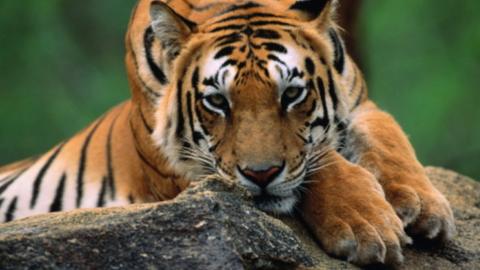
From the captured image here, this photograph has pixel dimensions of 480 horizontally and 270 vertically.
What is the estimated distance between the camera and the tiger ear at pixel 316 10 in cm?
390

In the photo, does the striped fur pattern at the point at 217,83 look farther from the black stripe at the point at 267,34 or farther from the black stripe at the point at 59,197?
the black stripe at the point at 59,197

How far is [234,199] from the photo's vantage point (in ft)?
9.55

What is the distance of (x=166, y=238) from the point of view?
9.02 feet

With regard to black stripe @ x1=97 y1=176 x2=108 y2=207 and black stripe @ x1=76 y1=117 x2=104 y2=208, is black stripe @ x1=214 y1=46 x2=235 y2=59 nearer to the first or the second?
black stripe @ x1=97 y1=176 x2=108 y2=207

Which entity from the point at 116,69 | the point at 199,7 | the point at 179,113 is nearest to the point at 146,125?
the point at 179,113

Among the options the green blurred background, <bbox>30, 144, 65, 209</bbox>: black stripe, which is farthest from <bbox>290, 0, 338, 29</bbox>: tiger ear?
the green blurred background

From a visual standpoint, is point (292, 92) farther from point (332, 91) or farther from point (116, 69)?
point (116, 69)

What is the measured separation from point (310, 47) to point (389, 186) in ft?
1.96

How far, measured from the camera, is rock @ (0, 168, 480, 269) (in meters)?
2.66

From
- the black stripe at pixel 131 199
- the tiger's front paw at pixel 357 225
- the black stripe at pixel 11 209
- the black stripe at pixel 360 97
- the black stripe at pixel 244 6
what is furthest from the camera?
the black stripe at pixel 11 209

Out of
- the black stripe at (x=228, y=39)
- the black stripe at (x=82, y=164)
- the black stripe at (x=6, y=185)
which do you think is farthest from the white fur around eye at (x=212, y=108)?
the black stripe at (x=6, y=185)

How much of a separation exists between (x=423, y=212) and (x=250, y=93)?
2.22 feet

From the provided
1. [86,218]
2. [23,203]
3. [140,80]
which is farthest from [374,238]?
[23,203]

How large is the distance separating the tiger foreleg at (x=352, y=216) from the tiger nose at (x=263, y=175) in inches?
5.2
